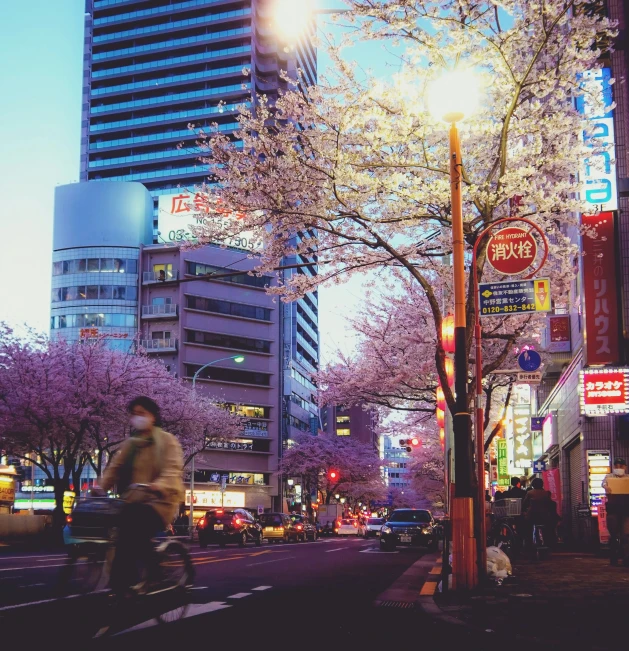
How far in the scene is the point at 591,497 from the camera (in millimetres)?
22047

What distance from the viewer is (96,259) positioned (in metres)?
81.6

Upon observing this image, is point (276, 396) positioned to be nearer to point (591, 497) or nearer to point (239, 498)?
point (239, 498)

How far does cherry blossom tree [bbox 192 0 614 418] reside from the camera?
14.2 m

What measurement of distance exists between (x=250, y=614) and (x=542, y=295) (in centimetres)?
668

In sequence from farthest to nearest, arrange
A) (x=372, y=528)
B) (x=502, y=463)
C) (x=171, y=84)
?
(x=171, y=84)
(x=372, y=528)
(x=502, y=463)

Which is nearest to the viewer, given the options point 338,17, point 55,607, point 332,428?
point 55,607

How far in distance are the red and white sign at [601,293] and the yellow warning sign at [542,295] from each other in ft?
29.9

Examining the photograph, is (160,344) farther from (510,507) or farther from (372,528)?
(510,507)

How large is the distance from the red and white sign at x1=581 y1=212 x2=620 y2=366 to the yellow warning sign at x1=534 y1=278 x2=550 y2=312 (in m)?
9.12

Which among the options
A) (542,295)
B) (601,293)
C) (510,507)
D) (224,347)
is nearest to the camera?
(542,295)

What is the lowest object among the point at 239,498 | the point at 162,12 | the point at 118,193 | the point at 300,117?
the point at 239,498

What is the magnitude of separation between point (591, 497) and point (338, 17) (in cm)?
1441

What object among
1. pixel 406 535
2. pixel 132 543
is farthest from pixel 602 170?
pixel 132 543

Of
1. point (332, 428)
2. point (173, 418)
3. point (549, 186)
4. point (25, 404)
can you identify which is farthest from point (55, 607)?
point (332, 428)
